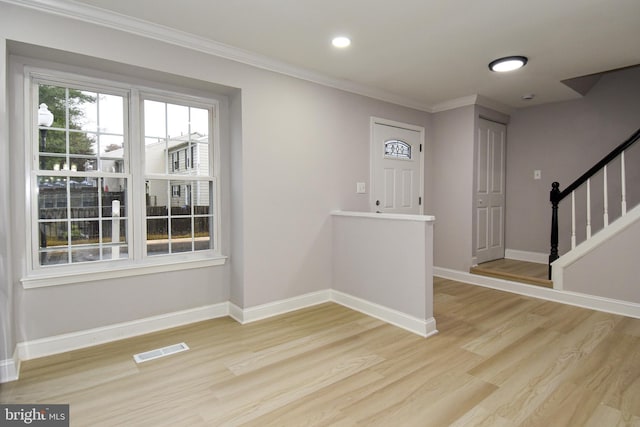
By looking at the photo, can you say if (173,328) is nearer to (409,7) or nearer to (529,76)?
(409,7)

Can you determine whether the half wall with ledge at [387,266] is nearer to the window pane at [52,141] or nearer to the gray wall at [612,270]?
the gray wall at [612,270]

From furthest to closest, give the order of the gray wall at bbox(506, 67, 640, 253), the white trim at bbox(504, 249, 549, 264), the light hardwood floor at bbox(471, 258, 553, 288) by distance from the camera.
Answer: the white trim at bbox(504, 249, 549, 264) < the gray wall at bbox(506, 67, 640, 253) < the light hardwood floor at bbox(471, 258, 553, 288)

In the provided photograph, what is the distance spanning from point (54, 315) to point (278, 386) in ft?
5.94

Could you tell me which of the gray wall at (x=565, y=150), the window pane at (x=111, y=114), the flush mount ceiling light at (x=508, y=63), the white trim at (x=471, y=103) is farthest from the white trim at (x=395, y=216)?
the gray wall at (x=565, y=150)

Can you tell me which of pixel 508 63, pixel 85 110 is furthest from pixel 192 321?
pixel 508 63

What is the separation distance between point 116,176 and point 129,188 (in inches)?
5.4

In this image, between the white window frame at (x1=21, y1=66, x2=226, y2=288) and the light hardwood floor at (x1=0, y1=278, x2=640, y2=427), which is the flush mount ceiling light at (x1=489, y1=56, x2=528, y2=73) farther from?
the white window frame at (x1=21, y1=66, x2=226, y2=288)

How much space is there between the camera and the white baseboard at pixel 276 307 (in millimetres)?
3293

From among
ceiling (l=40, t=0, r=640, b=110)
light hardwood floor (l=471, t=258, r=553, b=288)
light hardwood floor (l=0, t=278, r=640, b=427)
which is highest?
ceiling (l=40, t=0, r=640, b=110)

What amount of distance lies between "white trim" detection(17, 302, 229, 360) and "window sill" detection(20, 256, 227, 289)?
1.32ft

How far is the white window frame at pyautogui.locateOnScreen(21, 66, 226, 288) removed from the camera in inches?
100

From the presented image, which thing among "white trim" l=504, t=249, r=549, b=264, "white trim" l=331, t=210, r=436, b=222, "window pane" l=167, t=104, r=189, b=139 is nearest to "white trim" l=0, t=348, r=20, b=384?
"window pane" l=167, t=104, r=189, b=139

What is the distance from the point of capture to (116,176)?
9.54 ft

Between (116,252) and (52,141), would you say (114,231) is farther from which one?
(52,141)
